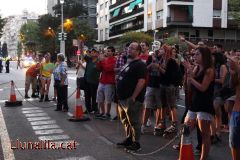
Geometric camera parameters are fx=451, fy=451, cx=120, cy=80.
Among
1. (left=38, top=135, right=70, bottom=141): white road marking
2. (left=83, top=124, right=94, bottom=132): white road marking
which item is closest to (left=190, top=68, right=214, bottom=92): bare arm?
(left=38, top=135, right=70, bottom=141): white road marking

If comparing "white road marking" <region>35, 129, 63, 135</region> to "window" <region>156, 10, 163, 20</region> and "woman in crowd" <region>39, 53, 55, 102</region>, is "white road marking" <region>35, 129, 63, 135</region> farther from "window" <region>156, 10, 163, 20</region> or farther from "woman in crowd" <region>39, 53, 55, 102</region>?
"window" <region>156, 10, 163, 20</region>

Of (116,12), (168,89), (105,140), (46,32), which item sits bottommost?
(105,140)

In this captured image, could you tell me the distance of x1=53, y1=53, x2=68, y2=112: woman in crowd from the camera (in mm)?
13305

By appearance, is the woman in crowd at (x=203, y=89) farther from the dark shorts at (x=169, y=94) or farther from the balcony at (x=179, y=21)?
the balcony at (x=179, y=21)

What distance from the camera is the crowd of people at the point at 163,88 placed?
650cm

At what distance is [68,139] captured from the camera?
29.6 feet

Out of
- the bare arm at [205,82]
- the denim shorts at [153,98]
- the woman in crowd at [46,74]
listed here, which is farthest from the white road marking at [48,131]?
the woman in crowd at [46,74]

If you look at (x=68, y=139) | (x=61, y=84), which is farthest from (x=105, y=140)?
(x=61, y=84)

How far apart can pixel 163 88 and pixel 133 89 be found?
163 centimetres

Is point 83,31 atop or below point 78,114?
atop

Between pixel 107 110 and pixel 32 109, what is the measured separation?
314cm

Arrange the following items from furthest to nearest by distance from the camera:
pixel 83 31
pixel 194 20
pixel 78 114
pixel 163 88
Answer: pixel 83 31, pixel 194 20, pixel 78 114, pixel 163 88

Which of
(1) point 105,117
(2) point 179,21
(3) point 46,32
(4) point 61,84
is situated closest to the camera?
(1) point 105,117

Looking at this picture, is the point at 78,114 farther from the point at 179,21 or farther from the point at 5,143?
the point at 179,21
